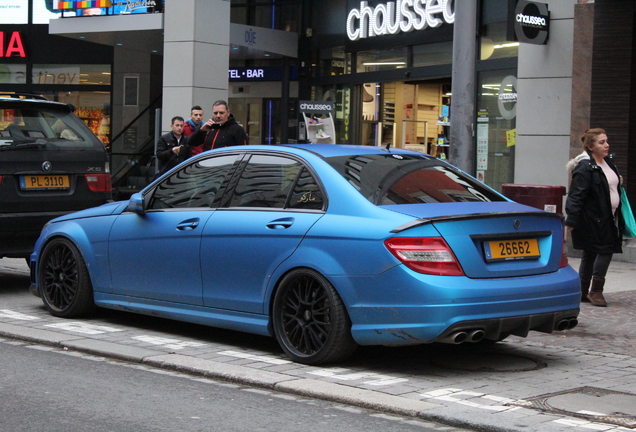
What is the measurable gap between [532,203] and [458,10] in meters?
2.28

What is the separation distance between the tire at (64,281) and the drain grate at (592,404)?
4209 mm

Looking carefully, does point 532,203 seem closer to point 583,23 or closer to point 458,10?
point 458,10

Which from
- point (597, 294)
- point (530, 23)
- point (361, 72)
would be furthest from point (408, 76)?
point (597, 294)

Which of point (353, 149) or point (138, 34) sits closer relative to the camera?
point (353, 149)

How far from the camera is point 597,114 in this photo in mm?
14359

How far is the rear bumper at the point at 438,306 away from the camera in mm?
5973

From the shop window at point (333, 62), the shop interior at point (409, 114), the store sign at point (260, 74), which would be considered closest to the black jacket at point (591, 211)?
the shop interior at point (409, 114)

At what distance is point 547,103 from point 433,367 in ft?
30.9

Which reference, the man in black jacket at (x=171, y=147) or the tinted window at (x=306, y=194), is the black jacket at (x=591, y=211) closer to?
the tinted window at (x=306, y=194)

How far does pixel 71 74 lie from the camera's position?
2950cm

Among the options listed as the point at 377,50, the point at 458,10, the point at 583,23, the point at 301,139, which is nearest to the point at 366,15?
the point at 377,50

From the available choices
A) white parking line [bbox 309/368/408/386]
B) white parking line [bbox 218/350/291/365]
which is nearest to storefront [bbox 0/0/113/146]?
white parking line [bbox 218/350/291/365]

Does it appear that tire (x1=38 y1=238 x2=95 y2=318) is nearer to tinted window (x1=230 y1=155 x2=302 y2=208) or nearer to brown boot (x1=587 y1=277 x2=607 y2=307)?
tinted window (x1=230 y1=155 x2=302 y2=208)

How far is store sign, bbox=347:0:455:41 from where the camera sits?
19891 millimetres
